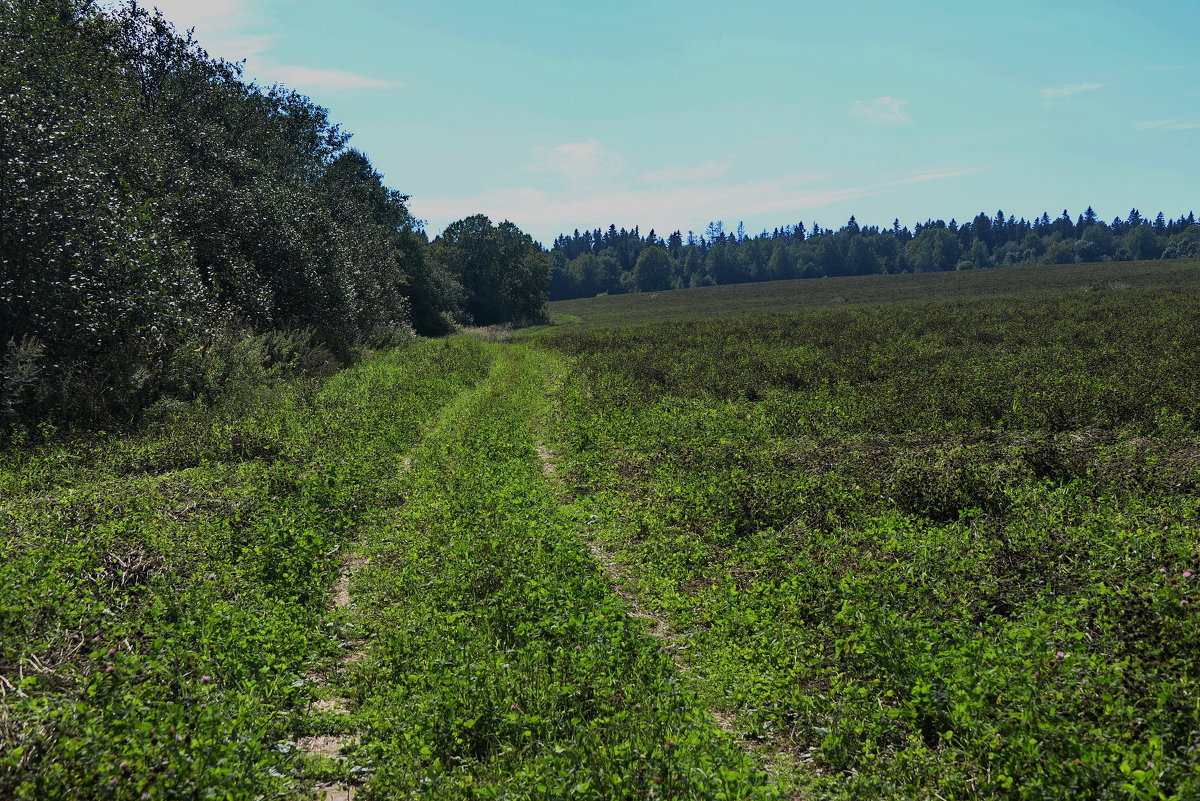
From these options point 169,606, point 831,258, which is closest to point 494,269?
point 169,606

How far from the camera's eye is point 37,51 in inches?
660

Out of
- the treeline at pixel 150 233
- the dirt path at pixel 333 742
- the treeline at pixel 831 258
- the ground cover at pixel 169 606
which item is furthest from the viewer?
the treeline at pixel 831 258

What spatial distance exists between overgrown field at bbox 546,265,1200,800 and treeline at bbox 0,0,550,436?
34.4 feet

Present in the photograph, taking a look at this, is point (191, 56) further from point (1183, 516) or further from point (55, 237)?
point (1183, 516)

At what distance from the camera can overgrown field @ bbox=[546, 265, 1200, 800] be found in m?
4.38

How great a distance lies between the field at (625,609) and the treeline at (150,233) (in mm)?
2760

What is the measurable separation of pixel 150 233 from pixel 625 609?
16913mm

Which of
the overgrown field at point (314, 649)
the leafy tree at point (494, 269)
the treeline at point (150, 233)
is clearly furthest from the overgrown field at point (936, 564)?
the leafy tree at point (494, 269)

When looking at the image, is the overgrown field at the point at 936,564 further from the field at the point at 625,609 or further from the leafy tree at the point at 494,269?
the leafy tree at the point at 494,269

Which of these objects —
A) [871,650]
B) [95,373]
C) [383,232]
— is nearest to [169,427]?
[95,373]

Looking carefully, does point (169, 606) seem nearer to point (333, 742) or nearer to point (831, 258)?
point (333, 742)

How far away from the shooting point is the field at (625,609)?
4.33 meters

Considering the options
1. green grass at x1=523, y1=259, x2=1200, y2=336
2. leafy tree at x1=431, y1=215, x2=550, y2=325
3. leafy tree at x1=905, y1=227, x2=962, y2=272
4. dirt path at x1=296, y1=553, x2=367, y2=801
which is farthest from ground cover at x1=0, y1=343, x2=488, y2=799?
leafy tree at x1=905, y1=227, x2=962, y2=272

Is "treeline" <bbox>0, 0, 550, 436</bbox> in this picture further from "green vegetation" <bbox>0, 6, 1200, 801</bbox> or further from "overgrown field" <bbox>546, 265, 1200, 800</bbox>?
"overgrown field" <bbox>546, 265, 1200, 800</bbox>
